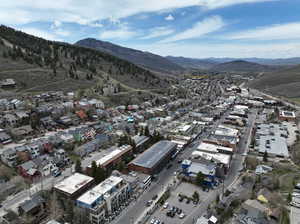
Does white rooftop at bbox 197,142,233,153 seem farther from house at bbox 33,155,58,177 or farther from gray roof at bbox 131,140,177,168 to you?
house at bbox 33,155,58,177

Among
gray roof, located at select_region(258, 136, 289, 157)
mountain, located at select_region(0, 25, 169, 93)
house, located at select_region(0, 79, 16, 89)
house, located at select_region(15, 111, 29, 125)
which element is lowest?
gray roof, located at select_region(258, 136, 289, 157)

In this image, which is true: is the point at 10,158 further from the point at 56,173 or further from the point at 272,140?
the point at 272,140

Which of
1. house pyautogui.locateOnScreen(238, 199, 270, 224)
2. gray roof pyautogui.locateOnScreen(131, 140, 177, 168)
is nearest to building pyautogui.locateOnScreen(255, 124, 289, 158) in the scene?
gray roof pyautogui.locateOnScreen(131, 140, 177, 168)

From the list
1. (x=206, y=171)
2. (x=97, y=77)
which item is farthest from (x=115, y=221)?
(x=97, y=77)

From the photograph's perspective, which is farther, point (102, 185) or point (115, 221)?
point (102, 185)

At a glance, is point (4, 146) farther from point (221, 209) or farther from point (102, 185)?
point (221, 209)

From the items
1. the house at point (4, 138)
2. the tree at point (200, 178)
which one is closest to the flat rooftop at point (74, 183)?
the tree at point (200, 178)
